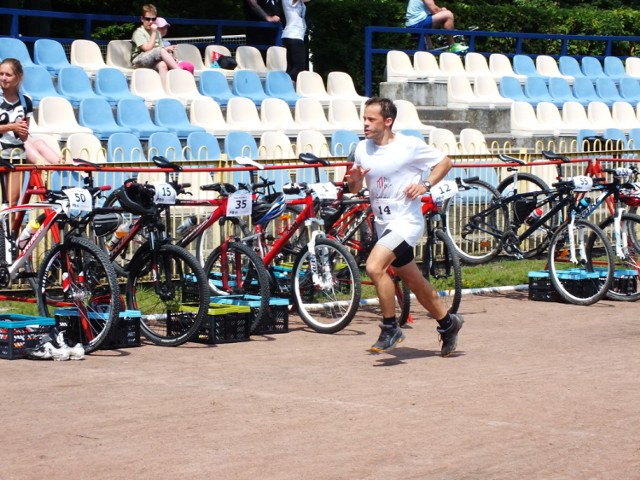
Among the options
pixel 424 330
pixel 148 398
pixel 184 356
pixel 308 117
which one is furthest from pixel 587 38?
pixel 148 398

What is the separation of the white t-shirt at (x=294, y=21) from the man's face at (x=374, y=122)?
11.3 metres

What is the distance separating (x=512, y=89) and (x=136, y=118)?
8504 millimetres

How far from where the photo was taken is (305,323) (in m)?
11.4

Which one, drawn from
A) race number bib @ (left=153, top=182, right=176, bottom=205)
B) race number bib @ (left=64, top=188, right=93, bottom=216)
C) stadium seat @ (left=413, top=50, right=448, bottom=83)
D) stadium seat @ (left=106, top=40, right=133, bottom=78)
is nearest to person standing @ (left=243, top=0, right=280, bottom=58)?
stadium seat @ (left=413, top=50, right=448, bottom=83)

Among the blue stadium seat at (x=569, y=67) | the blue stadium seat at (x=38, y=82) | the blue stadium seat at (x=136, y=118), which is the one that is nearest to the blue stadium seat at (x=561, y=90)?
the blue stadium seat at (x=569, y=67)

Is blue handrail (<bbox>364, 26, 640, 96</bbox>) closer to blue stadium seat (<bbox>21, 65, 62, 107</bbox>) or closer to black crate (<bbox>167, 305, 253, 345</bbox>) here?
blue stadium seat (<bbox>21, 65, 62, 107</bbox>)

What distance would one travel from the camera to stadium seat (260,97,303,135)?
1845 centimetres

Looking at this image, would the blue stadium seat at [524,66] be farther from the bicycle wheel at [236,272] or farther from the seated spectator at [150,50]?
the bicycle wheel at [236,272]

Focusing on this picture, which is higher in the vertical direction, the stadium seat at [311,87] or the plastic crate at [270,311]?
the stadium seat at [311,87]

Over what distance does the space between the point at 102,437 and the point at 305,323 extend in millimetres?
4419

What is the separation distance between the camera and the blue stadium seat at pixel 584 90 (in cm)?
2452

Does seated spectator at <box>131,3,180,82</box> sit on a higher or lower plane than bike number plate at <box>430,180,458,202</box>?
higher

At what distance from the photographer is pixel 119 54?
19766 millimetres

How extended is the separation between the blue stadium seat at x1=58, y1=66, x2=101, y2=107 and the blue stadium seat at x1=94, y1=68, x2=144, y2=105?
0.15 metres
